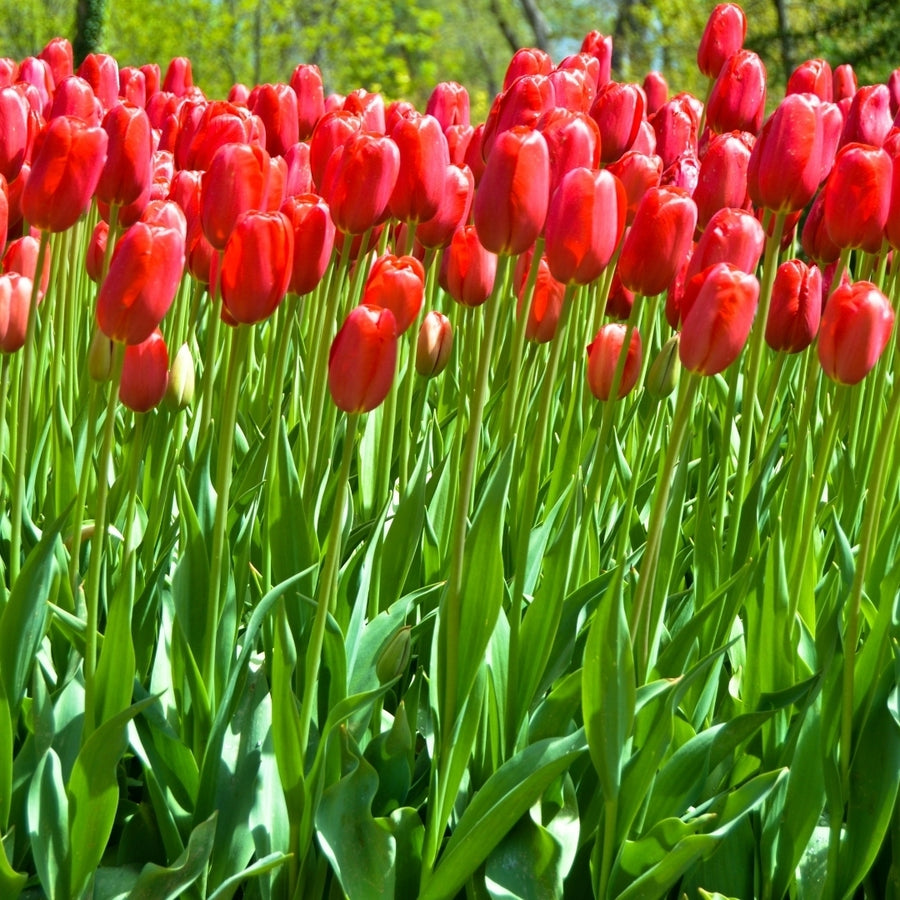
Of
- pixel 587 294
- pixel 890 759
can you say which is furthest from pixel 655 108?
pixel 890 759

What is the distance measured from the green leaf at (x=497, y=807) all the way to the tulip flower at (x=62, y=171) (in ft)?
2.64

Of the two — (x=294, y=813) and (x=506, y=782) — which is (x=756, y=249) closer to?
(x=506, y=782)

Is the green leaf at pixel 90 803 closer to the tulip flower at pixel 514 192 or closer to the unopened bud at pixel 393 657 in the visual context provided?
the unopened bud at pixel 393 657

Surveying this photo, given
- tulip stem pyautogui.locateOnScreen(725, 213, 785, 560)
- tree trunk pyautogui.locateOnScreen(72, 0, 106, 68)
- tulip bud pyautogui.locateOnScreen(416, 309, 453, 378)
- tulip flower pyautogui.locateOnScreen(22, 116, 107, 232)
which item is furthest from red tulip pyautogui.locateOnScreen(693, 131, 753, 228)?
tree trunk pyautogui.locateOnScreen(72, 0, 106, 68)

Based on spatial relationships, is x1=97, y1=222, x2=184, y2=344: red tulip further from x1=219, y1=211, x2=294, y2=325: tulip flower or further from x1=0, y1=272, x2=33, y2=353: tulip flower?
x1=0, y1=272, x2=33, y2=353: tulip flower

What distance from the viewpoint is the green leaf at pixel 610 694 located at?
134cm

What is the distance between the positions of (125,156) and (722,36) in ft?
5.19

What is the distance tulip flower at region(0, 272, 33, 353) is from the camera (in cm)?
146

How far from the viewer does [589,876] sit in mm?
1514

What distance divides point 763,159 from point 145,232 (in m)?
0.83

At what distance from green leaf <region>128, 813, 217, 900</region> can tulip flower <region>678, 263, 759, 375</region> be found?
693 millimetres

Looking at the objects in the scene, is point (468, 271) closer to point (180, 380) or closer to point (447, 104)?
point (180, 380)

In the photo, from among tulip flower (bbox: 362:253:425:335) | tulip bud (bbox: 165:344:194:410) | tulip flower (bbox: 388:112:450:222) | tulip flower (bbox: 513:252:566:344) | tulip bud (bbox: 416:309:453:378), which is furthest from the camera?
tulip bud (bbox: 416:309:453:378)

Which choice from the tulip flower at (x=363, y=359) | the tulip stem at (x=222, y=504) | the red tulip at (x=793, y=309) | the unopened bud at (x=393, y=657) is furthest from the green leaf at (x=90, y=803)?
the red tulip at (x=793, y=309)
